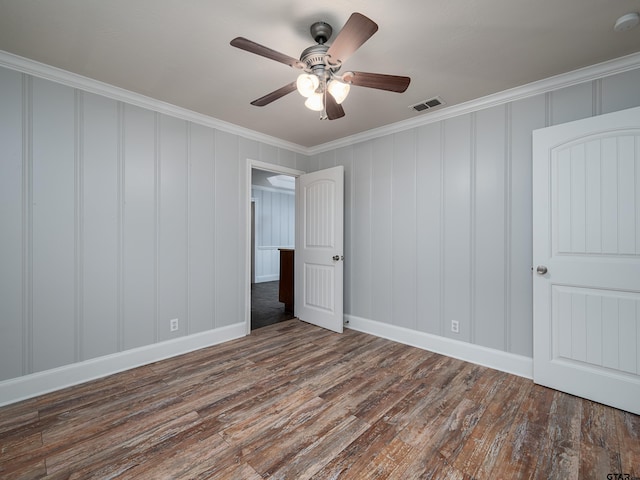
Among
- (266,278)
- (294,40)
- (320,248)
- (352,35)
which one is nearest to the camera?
(352,35)

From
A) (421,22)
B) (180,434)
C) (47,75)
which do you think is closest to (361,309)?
(180,434)

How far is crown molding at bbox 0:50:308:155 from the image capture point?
2.12m

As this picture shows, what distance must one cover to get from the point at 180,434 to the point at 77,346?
4.44 ft

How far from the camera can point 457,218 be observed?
2.91 metres

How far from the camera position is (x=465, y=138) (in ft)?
9.39

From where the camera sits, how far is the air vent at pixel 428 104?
2.73 meters

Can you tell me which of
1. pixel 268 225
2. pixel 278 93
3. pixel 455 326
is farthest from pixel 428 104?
pixel 268 225

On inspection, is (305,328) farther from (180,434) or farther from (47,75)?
(47,75)

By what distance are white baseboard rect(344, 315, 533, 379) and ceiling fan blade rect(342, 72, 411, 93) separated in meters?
Answer: 2.44

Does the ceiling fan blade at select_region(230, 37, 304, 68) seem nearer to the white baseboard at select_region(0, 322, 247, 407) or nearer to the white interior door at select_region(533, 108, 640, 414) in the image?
the white interior door at select_region(533, 108, 640, 414)

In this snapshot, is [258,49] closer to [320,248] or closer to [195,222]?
[195,222]

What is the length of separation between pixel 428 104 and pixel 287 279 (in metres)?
3.23

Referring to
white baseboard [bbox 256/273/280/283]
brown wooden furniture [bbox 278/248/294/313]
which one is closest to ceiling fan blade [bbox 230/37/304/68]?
brown wooden furniture [bbox 278/248/294/313]

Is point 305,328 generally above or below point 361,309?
below
